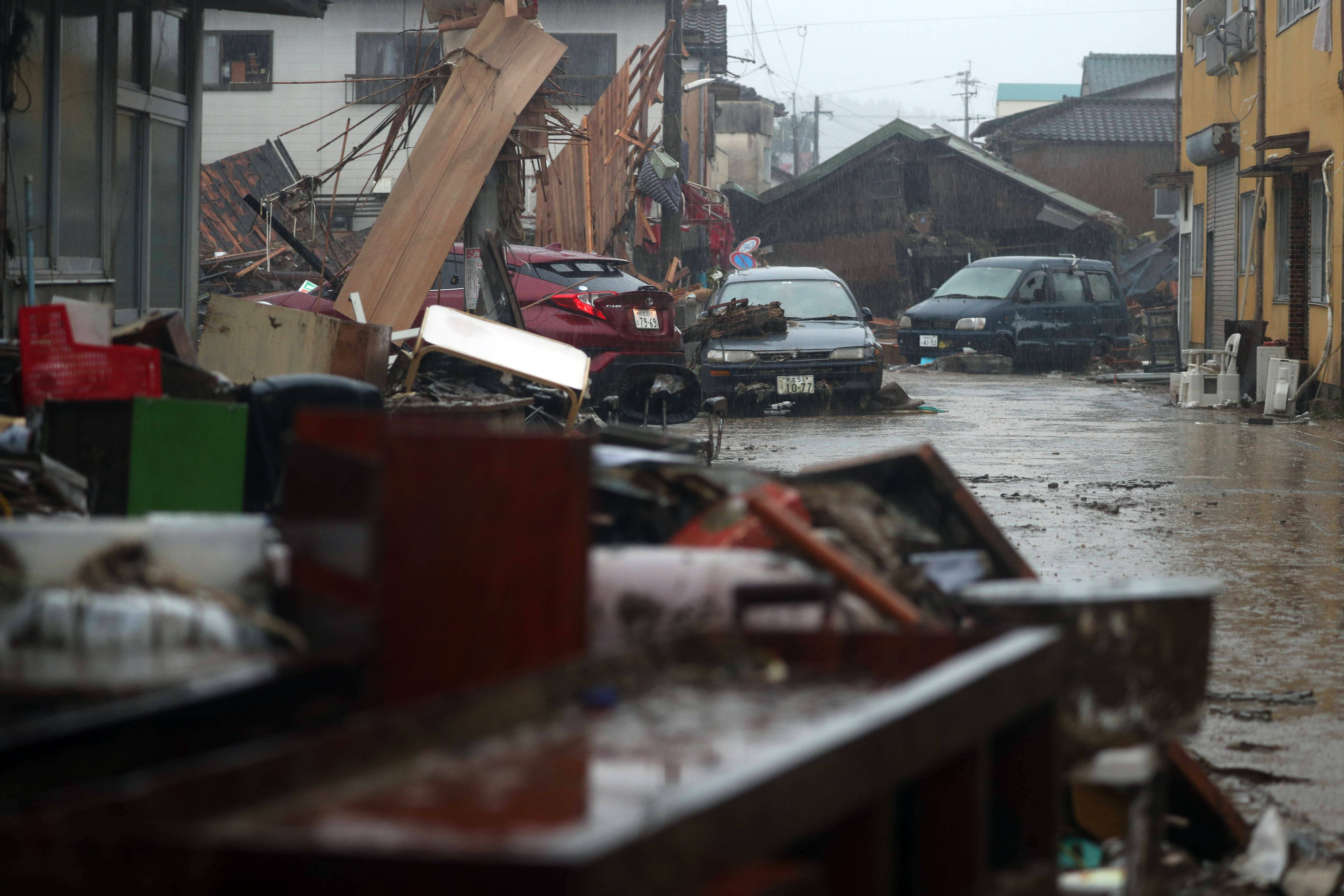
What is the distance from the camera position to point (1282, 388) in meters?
16.2

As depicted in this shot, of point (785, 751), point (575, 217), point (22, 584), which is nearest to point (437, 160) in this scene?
point (22, 584)

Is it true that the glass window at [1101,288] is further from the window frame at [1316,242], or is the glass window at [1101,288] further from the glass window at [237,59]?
the glass window at [237,59]

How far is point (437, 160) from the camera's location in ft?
35.8

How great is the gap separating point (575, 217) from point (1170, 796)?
848 inches

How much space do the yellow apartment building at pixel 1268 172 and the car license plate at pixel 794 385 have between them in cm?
608

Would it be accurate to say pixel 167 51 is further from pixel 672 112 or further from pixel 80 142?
pixel 672 112

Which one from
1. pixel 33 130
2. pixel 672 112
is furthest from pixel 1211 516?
pixel 672 112

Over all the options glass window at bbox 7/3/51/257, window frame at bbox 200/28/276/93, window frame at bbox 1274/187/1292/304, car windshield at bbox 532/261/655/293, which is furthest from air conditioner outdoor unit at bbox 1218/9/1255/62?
window frame at bbox 200/28/276/93

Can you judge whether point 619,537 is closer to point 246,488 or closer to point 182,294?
point 246,488

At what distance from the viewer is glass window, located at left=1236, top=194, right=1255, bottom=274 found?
20.8m

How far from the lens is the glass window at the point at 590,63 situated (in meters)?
31.1

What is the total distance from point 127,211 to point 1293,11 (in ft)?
51.0

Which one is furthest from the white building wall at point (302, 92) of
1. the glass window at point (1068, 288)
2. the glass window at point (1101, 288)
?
the glass window at point (1101, 288)

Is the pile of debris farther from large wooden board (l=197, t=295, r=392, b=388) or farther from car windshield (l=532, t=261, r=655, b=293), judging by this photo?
large wooden board (l=197, t=295, r=392, b=388)
